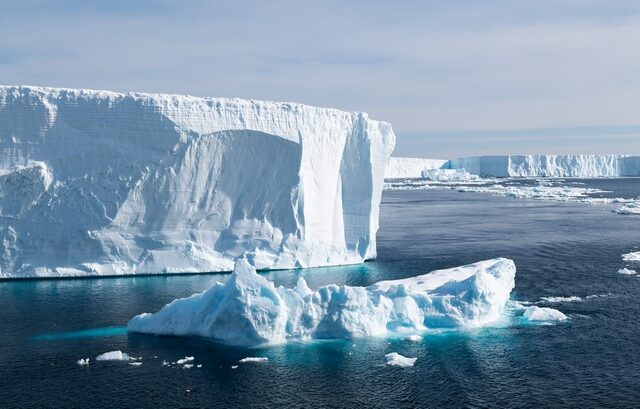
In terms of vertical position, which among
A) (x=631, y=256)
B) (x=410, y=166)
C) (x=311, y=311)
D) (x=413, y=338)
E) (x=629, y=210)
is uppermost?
(x=410, y=166)

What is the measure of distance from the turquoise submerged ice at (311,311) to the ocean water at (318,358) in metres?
0.38

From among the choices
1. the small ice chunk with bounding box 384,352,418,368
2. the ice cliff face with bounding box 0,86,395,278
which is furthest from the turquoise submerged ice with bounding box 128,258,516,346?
the ice cliff face with bounding box 0,86,395,278

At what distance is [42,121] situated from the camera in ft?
70.0

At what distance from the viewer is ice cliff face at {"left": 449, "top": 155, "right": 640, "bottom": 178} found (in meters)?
95.9

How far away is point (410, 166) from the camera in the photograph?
110062 millimetres

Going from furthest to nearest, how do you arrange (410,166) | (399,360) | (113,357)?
(410,166) < (113,357) < (399,360)

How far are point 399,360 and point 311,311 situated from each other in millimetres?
2596

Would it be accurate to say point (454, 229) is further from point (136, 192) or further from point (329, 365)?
point (329, 365)

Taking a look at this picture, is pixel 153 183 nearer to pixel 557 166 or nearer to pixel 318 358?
pixel 318 358

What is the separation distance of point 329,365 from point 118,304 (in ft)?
24.5

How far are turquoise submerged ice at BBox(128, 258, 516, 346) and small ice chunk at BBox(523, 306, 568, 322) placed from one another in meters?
0.81

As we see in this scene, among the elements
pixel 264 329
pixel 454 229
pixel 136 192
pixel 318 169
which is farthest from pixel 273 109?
pixel 454 229

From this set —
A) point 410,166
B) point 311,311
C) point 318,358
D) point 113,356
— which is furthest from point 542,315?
point 410,166

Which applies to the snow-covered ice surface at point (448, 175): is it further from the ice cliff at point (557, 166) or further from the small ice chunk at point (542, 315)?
the small ice chunk at point (542, 315)
